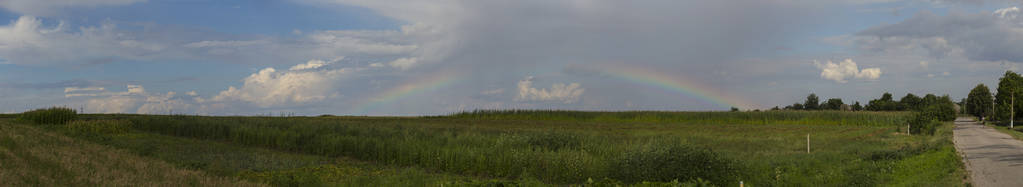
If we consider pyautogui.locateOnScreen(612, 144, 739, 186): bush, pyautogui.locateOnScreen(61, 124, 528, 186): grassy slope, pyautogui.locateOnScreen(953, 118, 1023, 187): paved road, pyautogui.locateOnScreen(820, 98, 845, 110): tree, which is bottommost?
pyautogui.locateOnScreen(61, 124, 528, 186): grassy slope

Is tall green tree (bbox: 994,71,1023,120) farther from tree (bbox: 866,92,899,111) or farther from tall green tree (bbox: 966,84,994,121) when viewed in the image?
tree (bbox: 866,92,899,111)

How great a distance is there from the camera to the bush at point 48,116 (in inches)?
1532

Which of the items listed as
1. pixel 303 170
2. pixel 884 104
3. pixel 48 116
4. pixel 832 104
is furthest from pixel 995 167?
pixel 884 104

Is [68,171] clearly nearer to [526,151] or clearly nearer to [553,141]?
[526,151]

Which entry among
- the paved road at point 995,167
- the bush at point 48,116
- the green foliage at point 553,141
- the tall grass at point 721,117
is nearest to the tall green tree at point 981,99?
the tall grass at point 721,117

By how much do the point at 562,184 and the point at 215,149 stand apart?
18.0 m

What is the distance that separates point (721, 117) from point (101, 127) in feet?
190

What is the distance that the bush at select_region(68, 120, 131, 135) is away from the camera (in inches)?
1340

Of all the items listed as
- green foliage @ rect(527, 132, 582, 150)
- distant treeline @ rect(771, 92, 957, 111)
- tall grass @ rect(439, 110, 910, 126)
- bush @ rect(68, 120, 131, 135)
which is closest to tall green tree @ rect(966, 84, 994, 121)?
distant treeline @ rect(771, 92, 957, 111)

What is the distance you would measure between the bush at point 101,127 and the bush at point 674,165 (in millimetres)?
34369

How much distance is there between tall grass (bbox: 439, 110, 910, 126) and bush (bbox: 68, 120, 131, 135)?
3716cm

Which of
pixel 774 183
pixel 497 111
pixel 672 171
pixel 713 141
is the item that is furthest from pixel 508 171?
pixel 497 111

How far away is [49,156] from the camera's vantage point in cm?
1147

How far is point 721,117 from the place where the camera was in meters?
61.8
